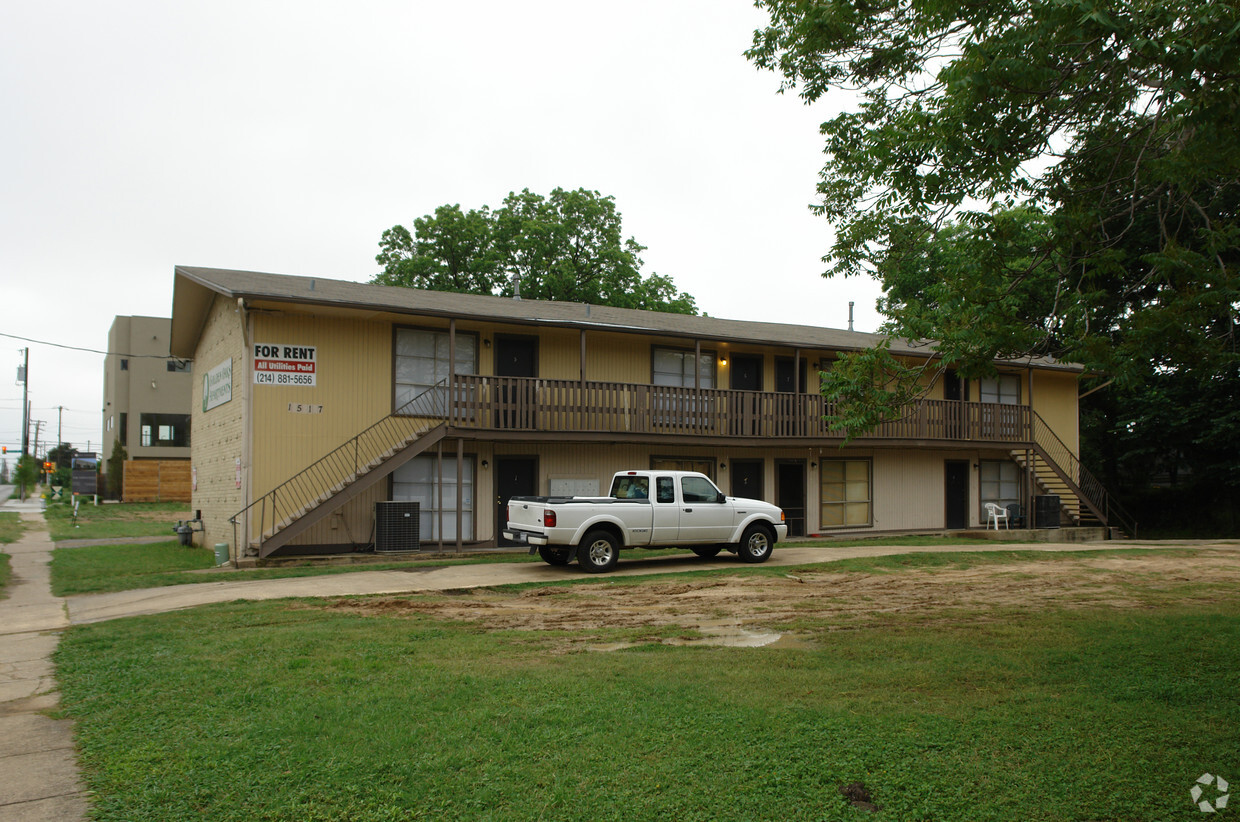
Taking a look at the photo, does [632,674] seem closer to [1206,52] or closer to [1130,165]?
[1206,52]

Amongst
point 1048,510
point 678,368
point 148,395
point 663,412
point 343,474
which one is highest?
point 148,395

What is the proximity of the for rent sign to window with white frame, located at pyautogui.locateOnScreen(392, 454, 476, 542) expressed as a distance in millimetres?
2717

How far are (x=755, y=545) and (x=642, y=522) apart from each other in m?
2.47

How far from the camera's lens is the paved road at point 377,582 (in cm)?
1134

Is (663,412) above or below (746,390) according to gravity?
below

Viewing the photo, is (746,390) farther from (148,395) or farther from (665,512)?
(148,395)

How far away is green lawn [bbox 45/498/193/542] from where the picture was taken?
2473 centimetres

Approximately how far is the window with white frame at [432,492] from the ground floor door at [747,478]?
6964 mm

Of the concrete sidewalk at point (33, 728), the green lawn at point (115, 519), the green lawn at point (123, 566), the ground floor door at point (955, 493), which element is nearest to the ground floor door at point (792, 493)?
the ground floor door at point (955, 493)

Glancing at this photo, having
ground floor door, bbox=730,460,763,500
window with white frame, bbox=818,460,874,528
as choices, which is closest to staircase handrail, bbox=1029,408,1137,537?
window with white frame, bbox=818,460,874,528

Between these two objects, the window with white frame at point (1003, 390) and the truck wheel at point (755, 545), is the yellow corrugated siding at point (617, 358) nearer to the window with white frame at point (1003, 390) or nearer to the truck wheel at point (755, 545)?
the truck wheel at point (755, 545)

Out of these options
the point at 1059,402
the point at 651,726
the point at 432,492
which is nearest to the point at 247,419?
the point at 432,492

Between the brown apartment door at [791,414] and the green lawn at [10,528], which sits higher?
the brown apartment door at [791,414]

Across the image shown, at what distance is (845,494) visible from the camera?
2403cm
